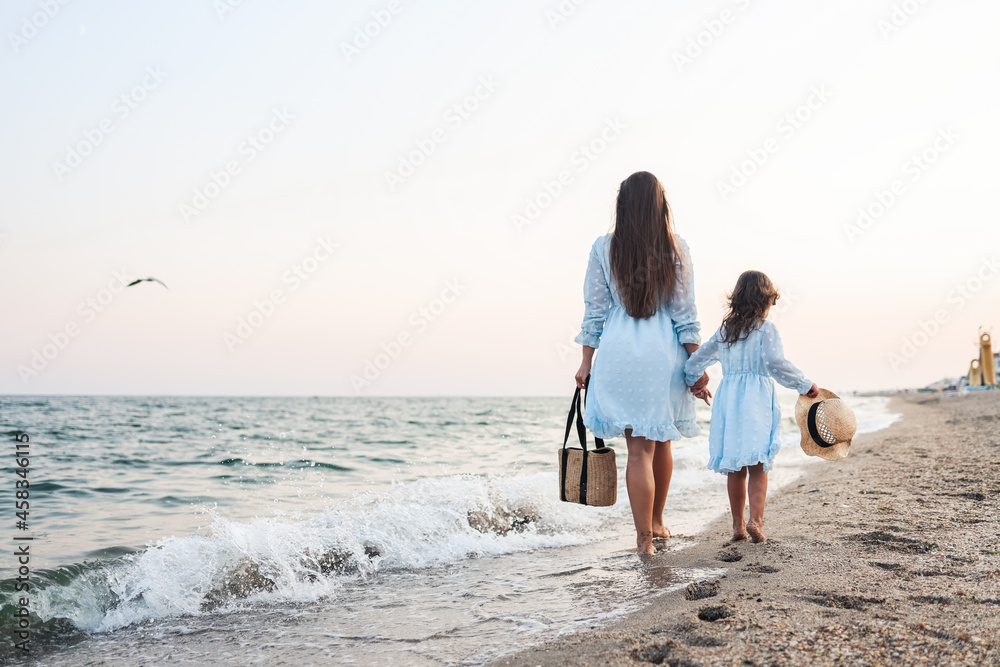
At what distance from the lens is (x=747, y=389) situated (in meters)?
3.68

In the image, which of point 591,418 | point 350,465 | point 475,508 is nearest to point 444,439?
point 350,465

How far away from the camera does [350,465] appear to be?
9.12 metres

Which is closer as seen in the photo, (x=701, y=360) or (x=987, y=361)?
(x=701, y=360)

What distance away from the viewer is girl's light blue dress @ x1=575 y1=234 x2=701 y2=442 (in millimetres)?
3527

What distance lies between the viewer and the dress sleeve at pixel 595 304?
3.73 metres

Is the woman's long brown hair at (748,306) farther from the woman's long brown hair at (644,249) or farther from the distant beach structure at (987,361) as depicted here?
the distant beach structure at (987,361)

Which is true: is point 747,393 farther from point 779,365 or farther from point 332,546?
point 332,546

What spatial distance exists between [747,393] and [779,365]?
0.76 ft

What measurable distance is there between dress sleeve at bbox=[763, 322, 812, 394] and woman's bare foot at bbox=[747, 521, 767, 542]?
2.56 ft

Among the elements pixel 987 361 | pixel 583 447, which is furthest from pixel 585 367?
pixel 987 361

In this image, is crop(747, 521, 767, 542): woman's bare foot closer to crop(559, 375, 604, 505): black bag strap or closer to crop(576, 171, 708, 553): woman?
crop(576, 171, 708, 553): woman

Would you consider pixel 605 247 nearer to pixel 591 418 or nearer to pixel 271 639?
pixel 591 418

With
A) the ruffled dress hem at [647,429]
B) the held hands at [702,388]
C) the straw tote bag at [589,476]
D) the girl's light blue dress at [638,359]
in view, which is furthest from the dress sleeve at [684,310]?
the straw tote bag at [589,476]

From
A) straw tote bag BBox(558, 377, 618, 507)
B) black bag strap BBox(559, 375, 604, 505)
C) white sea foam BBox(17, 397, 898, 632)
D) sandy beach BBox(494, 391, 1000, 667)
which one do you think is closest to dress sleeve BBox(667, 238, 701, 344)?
black bag strap BBox(559, 375, 604, 505)
